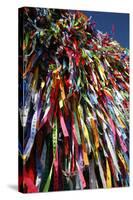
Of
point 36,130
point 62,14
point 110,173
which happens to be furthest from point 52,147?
point 62,14

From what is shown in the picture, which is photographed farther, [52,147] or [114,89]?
[114,89]

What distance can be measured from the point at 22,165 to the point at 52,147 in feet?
1.17

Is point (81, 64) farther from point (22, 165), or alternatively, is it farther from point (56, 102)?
point (22, 165)

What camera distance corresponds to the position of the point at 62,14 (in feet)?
23.6

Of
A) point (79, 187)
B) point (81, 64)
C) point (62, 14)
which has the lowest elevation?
point (79, 187)

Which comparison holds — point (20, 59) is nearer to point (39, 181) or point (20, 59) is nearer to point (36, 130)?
point (36, 130)

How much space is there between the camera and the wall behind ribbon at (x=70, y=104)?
6.98 m

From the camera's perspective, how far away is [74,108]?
23.7 ft

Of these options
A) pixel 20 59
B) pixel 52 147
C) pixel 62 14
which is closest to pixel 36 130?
pixel 52 147

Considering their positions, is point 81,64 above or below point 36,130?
above

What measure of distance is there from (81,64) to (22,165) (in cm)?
118

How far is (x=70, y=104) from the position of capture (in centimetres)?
721

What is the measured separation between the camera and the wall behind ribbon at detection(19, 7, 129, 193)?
22.9ft

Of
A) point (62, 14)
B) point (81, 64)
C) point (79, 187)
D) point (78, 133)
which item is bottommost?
point (79, 187)
